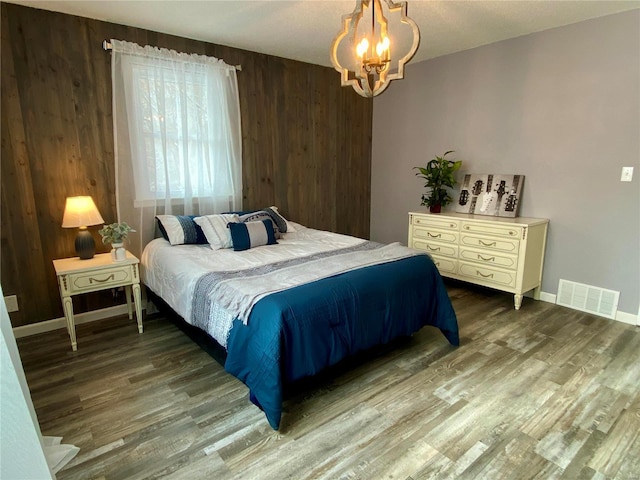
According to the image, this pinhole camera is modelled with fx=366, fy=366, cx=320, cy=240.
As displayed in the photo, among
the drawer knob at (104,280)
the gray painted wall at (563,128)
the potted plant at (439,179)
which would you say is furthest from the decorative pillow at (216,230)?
the gray painted wall at (563,128)

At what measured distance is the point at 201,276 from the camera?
230cm

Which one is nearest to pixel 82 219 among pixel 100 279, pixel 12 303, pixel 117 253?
pixel 117 253

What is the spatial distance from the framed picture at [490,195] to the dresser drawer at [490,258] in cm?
47

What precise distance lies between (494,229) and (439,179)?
0.84 meters

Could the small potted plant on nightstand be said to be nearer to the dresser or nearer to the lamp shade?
the lamp shade

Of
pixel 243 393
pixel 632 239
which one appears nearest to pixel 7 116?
pixel 243 393

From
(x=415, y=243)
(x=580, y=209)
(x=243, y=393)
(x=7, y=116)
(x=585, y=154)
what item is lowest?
(x=243, y=393)

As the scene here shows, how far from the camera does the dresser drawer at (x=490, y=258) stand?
127 inches

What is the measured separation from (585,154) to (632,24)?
0.98 metres

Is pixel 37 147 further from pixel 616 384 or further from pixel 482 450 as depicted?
pixel 616 384

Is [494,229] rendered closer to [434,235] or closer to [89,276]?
[434,235]

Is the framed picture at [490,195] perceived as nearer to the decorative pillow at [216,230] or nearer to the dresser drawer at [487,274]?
the dresser drawer at [487,274]

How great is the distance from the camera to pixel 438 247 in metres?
3.78

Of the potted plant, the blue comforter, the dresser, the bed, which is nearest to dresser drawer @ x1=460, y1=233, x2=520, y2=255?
the dresser
